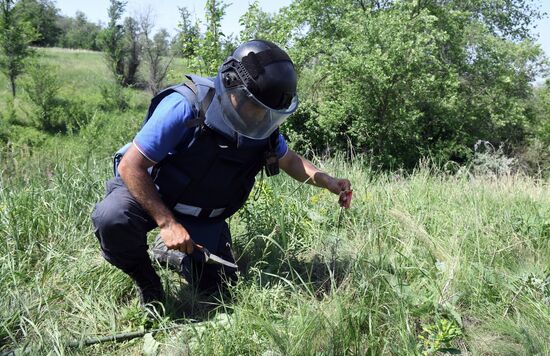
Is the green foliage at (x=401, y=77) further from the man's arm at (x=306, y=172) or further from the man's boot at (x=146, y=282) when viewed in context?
the man's boot at (x=146, y=282)

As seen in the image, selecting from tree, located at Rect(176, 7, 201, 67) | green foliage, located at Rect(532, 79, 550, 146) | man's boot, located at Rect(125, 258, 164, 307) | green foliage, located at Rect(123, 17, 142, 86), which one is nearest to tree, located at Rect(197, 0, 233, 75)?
tree, located at Rect(176, 7, 201, 67)

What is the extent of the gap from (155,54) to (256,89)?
27842mm

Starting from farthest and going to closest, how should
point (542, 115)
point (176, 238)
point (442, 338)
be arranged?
point (542, 115), point (176, 238), point (442, 338)

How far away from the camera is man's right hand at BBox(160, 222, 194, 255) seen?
208 centimetres

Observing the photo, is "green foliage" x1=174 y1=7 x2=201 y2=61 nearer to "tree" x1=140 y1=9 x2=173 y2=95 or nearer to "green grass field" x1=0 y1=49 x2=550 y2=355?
"green grass field" x1=0 y1=49 x2=550 y2=355

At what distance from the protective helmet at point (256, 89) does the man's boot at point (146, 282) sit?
2.71 feet

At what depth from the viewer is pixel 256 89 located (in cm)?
211

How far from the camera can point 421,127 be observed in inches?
395

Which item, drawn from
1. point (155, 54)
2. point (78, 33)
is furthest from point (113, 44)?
point (78, 33)

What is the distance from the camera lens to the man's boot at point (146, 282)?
2340 millimetres

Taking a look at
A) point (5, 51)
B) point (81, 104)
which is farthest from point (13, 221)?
point (81, 104)

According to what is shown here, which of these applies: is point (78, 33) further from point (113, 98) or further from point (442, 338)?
point (442, 338)

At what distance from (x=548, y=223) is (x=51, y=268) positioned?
9.82 feet

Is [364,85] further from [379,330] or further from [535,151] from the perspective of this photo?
[379,330]
